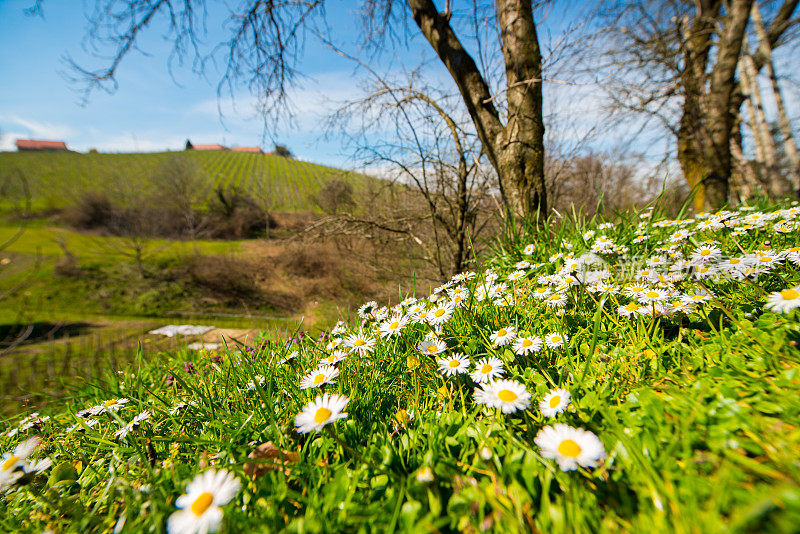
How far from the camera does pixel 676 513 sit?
564 millimetres

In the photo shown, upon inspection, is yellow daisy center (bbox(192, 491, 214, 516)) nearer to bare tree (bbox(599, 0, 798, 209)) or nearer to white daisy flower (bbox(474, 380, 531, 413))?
white daisy flower (bbox(474, 380, 531, 413))

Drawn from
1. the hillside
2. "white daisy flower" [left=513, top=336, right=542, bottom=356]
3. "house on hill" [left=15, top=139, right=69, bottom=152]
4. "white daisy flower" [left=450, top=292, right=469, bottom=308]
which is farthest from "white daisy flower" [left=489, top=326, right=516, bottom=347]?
"house on hill" [left=15, top=139, right=69, bottom=152]

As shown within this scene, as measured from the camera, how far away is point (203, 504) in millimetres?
696

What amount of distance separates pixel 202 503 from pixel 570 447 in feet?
2.82

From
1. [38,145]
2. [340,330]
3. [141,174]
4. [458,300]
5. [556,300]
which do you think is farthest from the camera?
[38,145]

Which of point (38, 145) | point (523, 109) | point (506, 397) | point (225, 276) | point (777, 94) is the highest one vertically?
point (38, 145)

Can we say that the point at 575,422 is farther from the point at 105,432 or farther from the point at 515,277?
the point at 105,432

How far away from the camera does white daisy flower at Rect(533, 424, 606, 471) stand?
0.65 m

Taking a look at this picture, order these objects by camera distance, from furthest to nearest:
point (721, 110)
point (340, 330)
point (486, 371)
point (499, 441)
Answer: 1. point (721, 110)
2. point (340, 330)
3. point (486, 371)
4. point (499, 441)

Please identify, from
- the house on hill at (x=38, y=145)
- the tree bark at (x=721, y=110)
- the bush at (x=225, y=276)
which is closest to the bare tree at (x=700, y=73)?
the tree bark at (x=721, y=110)

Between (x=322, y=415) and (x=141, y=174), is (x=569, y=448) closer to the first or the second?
(x=322, y=415)

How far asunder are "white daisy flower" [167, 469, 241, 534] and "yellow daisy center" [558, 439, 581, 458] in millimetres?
753

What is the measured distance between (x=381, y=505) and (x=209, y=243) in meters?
30.1

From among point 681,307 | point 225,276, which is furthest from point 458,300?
point 225,276
